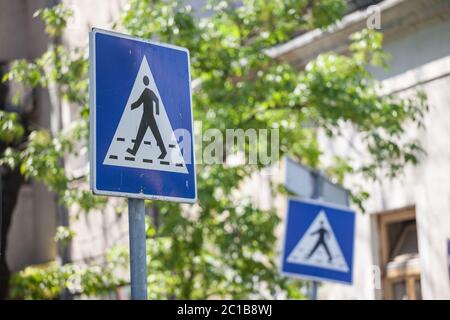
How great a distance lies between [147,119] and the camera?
6.08 meters

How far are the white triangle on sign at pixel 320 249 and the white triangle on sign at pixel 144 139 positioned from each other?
16.8 feet

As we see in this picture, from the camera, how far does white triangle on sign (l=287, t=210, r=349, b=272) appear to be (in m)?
11.2

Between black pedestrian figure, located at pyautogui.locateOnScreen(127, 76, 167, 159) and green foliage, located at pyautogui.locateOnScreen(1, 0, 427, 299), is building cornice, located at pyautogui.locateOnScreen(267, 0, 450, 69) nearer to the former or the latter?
green foliage, located at pyautogui.locateOnScreen(1, 0, 427, 299)

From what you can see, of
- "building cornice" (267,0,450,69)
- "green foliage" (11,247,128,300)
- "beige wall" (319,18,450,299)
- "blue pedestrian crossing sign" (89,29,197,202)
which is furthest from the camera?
"building cornice" (267,0,450,69)

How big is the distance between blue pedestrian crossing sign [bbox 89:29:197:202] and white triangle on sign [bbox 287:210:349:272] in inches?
199

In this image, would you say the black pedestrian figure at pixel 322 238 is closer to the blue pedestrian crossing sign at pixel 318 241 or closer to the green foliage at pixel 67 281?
the blue pedestrian crossing sign at pixel 318 241

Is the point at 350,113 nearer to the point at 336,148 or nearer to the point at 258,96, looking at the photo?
the point at 258,96

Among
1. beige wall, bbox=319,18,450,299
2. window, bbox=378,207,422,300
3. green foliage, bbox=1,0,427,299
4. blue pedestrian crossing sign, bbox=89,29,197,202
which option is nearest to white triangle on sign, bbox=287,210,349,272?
green foliage, bbox=1,0,427,299

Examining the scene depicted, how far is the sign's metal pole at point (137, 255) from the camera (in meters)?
5.58

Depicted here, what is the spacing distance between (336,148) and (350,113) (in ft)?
10.9

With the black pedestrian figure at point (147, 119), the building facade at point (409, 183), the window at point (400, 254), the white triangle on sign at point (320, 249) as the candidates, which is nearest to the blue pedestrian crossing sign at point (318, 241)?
the white triangle on sign at point (320, 249)

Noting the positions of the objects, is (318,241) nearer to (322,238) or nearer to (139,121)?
(322,238)

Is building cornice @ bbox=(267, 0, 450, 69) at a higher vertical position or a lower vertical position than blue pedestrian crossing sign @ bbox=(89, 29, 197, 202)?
higher

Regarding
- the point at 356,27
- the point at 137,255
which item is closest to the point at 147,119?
the point at 137,255
